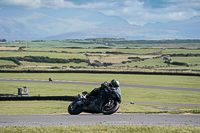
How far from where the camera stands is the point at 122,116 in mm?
18922

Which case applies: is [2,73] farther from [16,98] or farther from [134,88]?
[16,98]

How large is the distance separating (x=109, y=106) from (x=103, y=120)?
3.58 ft

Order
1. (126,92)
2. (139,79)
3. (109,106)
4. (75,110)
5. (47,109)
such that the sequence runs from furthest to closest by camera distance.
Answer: (139,79) < (126,92) < (47,109) < (75,110) < (109,106)

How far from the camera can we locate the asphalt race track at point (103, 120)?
16.8m

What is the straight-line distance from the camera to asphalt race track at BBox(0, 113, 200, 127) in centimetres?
1681

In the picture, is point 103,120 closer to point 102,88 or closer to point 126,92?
point 102,88

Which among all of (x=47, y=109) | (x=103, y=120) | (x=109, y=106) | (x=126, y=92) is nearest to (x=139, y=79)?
(x=126, y=92)

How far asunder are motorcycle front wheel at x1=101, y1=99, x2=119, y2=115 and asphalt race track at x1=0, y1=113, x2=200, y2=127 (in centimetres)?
58

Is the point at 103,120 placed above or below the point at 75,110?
below

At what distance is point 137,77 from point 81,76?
43.1 ft

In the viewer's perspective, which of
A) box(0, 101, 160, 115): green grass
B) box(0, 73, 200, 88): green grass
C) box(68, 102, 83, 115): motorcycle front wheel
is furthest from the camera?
box(0, 73, 200, 88): green grass

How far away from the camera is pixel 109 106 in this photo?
1702 centimetres

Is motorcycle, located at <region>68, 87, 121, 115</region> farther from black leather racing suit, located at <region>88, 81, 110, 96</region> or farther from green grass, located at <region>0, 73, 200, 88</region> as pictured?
green grass, located at <region>0, 73, 200, 88</region>

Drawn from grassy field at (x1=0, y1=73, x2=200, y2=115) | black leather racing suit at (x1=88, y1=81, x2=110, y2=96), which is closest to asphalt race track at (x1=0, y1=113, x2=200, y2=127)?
black leather racing suit at (x1=88, y1=81, x2=110, y2=96)
